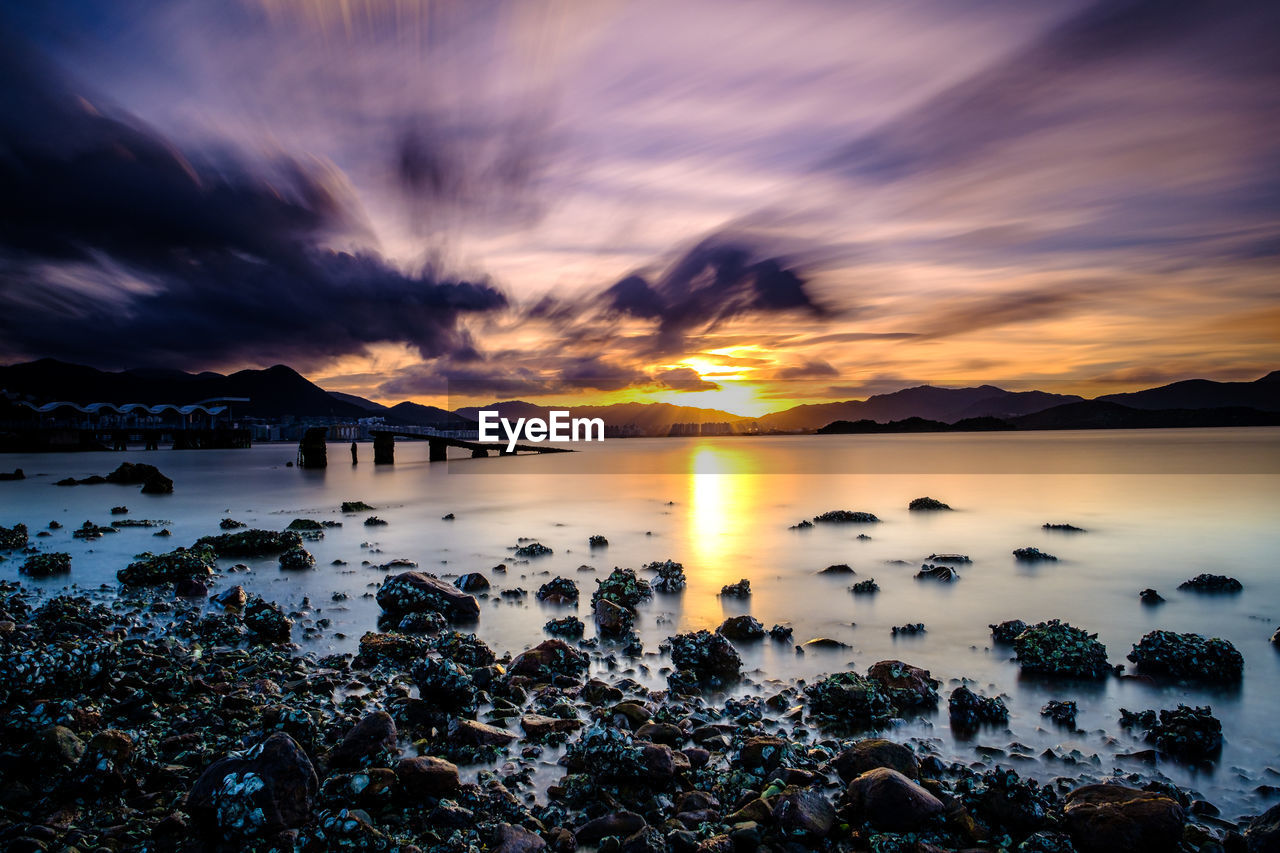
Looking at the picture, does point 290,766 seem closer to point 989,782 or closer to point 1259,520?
point 989,782

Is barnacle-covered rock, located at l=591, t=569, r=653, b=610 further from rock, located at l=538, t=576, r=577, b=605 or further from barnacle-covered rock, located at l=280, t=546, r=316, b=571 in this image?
barnacle-covered rock, located at l=280, t=546, r=316, b=571

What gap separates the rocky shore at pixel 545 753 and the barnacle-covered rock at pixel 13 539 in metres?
11.8

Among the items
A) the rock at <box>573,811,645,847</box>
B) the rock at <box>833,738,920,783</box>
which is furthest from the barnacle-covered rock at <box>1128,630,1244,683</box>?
the rock at <box>573,811,645,847</box>

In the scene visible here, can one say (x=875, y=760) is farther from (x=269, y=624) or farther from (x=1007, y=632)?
(x=269, y=624)

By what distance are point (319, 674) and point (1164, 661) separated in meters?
10.6

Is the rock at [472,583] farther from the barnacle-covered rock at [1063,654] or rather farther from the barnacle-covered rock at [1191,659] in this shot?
the barnacle-covered rock at [1191,659]

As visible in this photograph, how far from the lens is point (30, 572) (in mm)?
13703

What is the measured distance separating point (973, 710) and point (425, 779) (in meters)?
5.39

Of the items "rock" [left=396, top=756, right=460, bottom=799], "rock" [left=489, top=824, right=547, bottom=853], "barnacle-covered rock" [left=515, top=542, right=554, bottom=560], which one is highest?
"rock" [left=396, top=756, right=460, bottom=799]

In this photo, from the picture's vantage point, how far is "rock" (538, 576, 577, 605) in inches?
442

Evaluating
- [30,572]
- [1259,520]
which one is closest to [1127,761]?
[30,572]

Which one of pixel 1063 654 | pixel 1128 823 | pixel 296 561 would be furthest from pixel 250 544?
pixel 1128 823

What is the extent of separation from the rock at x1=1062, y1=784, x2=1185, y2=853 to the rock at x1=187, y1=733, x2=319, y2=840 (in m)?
5.62

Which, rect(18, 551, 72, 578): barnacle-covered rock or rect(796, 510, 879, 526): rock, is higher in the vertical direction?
rect(18, 551, 72, 578): barnacle-covered rock
